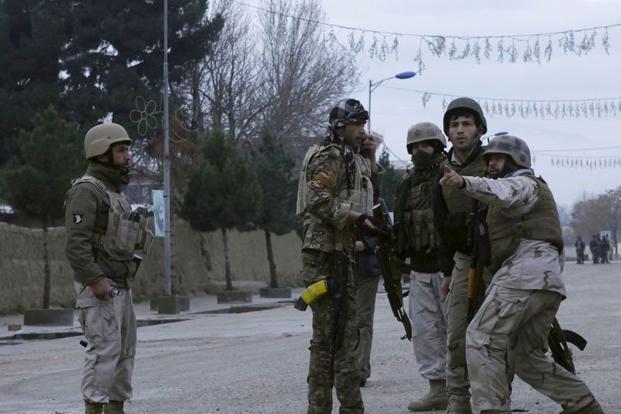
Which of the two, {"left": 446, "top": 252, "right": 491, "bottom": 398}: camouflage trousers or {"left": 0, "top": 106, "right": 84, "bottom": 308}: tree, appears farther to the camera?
{"left": 0, "top": 106, "right": 84, "bottom": 308}: tree

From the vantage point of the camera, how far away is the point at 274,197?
40.4 meters

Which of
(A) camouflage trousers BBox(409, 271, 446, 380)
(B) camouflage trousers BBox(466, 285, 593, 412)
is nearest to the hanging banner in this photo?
(A) camouflage trousers BBox(409, 271, 446, 380)

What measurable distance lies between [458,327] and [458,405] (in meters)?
0.49

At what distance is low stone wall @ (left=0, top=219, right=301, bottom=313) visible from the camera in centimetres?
2861

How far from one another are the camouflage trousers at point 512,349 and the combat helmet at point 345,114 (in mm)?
1387

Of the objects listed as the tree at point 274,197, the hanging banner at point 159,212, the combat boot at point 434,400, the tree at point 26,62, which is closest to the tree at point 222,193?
the tree at point 274,197

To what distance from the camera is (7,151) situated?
4231cm

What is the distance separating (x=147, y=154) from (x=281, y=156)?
863cm

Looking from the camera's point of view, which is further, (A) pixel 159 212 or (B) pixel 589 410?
(A) pixel 159 212

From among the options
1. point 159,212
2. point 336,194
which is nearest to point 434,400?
point 336,194

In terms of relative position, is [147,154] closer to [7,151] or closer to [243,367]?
[7,151]

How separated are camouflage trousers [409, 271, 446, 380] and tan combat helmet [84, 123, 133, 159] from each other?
8.04 ft

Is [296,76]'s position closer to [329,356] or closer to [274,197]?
[274,197]

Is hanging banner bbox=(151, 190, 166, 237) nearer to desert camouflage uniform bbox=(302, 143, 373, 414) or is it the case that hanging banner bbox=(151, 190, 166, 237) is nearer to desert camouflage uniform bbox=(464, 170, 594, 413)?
desert camouflage uniform bbox=(302, 143, 373, 414)
